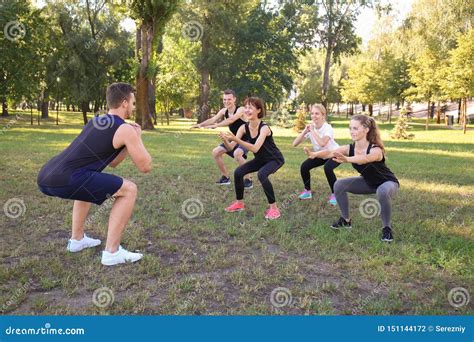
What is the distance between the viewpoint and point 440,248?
544 centimetres

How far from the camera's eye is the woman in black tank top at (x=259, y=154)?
22.3 feet

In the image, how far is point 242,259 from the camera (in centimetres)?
499

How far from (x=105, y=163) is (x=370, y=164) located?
3624 millimetres

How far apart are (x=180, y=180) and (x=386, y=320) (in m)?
7.05

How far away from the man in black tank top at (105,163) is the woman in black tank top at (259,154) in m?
2.48

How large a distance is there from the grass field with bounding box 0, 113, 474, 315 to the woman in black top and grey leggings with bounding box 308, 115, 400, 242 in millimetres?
510

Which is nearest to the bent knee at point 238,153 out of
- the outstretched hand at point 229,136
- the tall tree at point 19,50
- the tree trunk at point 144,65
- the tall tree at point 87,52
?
the outstretched hand at point 229,136

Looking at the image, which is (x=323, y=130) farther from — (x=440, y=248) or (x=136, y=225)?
(x=136, y=225)

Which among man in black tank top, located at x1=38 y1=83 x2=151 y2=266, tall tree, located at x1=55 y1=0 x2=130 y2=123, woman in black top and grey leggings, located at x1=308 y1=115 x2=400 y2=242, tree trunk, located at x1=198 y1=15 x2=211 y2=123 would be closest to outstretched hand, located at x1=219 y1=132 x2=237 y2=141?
woman in black top and grey leggings, located at x1=308 y1=115 x2=400 y2=242

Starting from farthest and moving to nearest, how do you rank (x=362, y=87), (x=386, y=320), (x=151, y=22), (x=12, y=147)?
(x=362, y=87) → (x=151, y=22) → (x=12, y=147) → (x=386, y=320)

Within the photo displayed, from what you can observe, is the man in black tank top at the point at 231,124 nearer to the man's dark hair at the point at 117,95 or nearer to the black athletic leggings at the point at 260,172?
the black athletic leggings at the point at 260,172

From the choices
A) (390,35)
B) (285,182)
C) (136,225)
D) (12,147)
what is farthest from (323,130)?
(390,35)

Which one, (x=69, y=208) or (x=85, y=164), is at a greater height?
(x=85, y=164)

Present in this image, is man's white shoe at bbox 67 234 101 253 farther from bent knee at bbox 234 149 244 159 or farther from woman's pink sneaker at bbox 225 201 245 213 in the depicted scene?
bent knee at bbox 234 149 244 159
